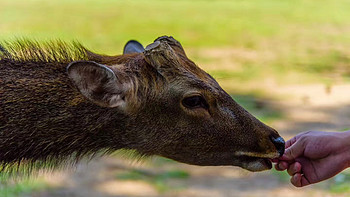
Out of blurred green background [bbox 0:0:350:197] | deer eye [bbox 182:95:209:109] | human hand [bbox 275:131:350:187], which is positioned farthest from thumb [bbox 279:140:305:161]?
blurred green background [bbox 0:0:350:197]

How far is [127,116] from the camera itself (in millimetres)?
4332

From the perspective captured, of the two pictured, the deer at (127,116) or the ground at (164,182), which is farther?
the ground at (164,182)

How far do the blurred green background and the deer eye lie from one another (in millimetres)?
2684

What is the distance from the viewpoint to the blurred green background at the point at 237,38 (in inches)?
359

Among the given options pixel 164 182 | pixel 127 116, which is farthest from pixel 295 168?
pixel 164 182

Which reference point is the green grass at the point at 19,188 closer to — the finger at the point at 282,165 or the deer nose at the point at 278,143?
the finger at the point at 282,165

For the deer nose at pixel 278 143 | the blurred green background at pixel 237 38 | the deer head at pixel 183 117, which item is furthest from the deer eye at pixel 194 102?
the blurred green background at pixel 237 38

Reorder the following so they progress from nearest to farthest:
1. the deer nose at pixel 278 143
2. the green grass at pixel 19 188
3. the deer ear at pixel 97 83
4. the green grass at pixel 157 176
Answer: the deer ear at pixel 97 83
the deer nose at pixel 278 143
the green grass at pixel 19 188
the green grass at pixel 157 176

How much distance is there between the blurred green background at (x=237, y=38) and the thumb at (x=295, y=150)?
2231mm

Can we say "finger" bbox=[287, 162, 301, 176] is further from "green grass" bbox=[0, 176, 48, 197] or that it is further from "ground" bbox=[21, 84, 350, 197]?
"green grass" bbox=[0, 176, 48, 197]

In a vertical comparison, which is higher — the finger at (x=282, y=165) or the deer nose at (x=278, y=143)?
the deer nose at (x=278, y=143)

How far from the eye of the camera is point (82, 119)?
14.1 feet

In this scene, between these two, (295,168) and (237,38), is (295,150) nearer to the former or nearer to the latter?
(295,168)

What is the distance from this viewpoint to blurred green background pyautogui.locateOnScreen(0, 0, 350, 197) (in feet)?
29.9
